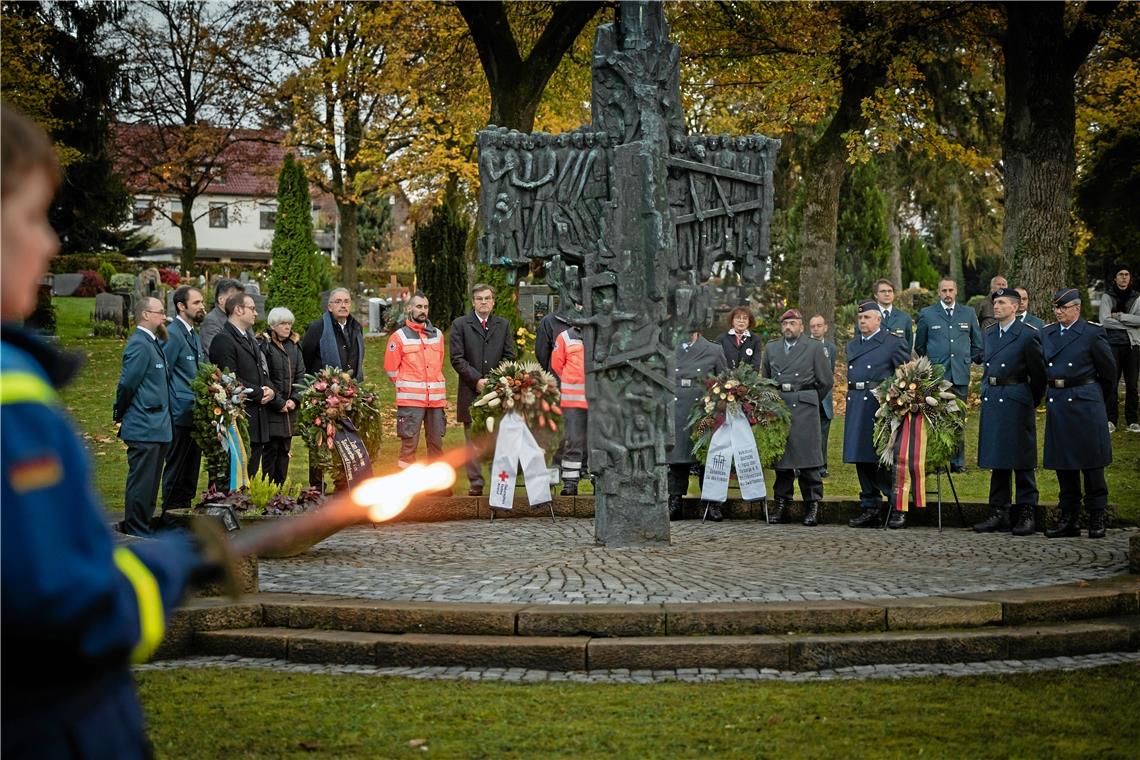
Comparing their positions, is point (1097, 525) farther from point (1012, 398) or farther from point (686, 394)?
point (686, 394)

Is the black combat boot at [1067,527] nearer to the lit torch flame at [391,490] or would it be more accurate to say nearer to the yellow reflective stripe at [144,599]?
the lit torch flame at [391,490]

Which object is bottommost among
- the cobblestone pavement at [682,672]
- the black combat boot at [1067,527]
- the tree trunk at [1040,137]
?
the cobblestone pavement at [682,672]

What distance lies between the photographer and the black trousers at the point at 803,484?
13.7m

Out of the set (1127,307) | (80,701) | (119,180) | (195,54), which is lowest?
(80,701)

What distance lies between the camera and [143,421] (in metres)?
11.2

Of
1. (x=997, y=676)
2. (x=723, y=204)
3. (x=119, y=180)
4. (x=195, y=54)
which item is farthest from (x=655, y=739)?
(x=195, y=54)

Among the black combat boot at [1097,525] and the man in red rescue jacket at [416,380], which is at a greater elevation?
the man in red rescue jacket at [416,380]

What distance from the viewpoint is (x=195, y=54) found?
44875mm

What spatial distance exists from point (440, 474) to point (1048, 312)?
63.0ft

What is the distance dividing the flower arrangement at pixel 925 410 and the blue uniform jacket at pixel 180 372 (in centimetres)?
693

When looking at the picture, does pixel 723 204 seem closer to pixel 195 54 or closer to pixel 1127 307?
pixel 1127 307

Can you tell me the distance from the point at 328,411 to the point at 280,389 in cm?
114

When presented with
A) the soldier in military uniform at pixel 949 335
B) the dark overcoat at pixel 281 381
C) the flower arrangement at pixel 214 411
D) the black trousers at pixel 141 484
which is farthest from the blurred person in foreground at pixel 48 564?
the soldier in military uniform at pixel 949 335

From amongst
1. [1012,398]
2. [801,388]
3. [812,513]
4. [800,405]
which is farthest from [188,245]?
[1012,398]
